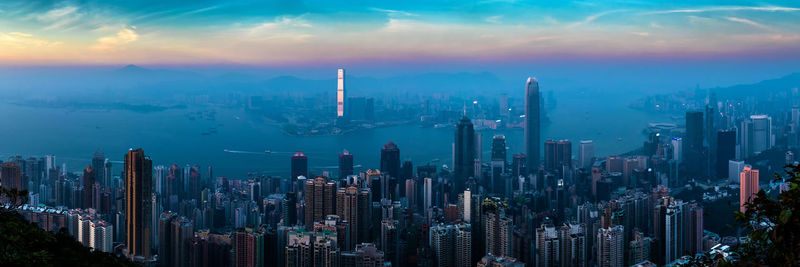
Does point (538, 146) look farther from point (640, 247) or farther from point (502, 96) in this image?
point (640, 247)

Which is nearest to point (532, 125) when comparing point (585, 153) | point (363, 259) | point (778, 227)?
point (585, 153)

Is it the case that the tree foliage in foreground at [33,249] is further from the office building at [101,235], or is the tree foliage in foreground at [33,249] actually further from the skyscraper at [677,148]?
the skyscraper at [677,148]

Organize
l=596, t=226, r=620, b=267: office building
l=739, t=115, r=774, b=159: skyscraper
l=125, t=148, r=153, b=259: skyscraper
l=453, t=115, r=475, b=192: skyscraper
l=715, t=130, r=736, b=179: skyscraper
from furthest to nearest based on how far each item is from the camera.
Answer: l=739, t=115, r=774, b=159: skyscraper, l=715, t=130, r=736, b=179: skyscraper, l=453, t=115, r=475, b=192: skyscraper, l=125, t=148, r=153, b=259: skyscraper, l=596, t=226, r=620, b=267: office building

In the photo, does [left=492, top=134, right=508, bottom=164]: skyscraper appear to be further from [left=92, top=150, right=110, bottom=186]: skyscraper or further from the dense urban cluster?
[left=92, top=150, right=110, bottom=186]: skyscraper

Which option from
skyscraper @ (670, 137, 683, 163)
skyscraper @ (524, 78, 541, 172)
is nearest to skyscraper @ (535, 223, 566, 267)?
skyscraper @ (524, 78, 541, 172)

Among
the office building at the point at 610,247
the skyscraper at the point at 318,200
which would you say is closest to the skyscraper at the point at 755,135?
the office building at the point at 610,247

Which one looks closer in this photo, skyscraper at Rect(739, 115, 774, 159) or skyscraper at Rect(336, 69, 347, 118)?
skyscraper at Rect(336, 69, 347, 118)
